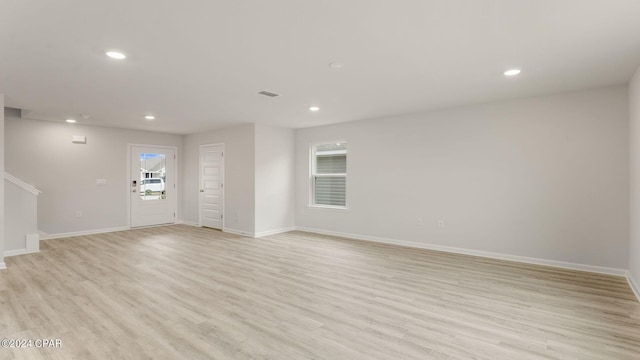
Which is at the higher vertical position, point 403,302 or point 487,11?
point 487,11

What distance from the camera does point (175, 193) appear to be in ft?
27.5

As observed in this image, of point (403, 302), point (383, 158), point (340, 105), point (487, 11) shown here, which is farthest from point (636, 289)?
point (340, 105)

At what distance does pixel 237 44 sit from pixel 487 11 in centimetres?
195

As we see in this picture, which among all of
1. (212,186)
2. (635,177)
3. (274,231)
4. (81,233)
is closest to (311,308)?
(635,177)

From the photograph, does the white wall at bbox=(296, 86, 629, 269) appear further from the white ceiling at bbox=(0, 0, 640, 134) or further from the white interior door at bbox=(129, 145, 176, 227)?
the white interior door at bbox=(129, 145, 176, 227)

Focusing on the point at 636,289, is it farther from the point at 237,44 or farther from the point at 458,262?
the point at 237,44

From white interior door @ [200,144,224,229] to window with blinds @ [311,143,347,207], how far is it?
2.23 m

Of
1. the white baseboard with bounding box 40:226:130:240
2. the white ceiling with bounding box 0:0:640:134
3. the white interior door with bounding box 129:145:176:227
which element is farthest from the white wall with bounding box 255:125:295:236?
the white baseboard with bounding box 40:226:130:240

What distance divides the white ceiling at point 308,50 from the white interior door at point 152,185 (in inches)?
120

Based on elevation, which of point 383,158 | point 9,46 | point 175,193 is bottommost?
point 175,193

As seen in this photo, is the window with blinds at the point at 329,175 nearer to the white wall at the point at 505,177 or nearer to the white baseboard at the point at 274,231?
the white wall at the point at 505,177

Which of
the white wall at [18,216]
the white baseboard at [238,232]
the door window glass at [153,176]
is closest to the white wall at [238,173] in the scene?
the white baseboard at [238,232]

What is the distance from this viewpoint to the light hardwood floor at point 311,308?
92.1 inches

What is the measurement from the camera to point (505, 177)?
15.5 ft
